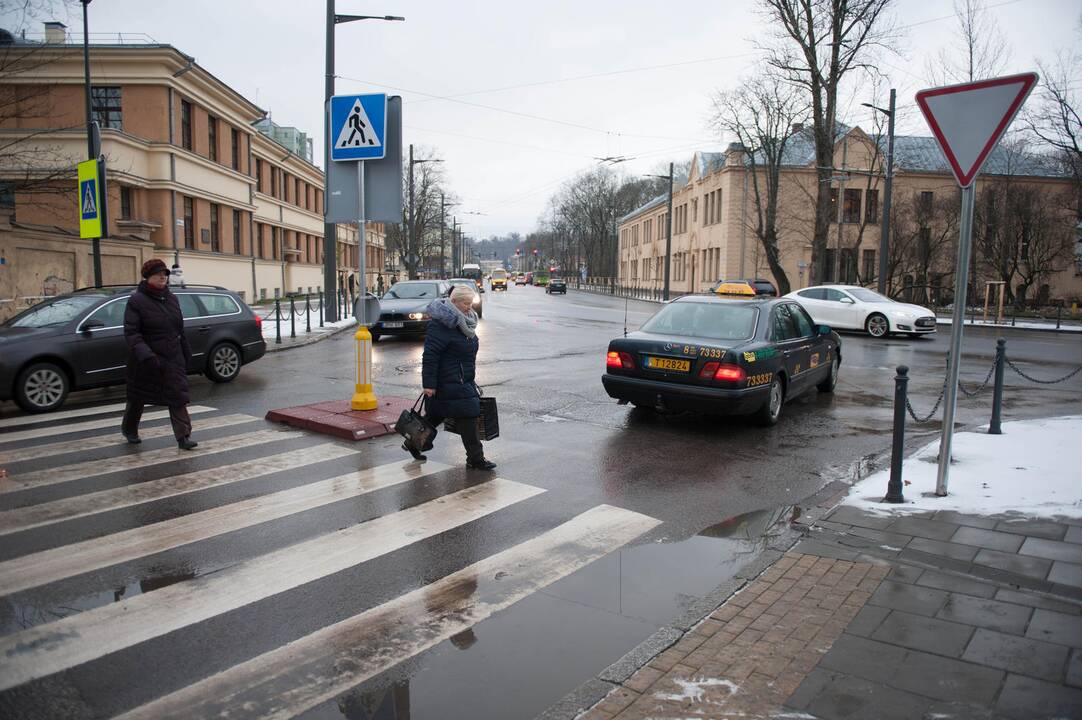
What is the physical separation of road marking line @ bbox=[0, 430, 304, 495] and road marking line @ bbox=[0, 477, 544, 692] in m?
2.80

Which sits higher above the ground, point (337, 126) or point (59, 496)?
point (337, 126)

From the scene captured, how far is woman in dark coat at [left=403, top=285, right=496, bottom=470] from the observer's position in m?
6.60

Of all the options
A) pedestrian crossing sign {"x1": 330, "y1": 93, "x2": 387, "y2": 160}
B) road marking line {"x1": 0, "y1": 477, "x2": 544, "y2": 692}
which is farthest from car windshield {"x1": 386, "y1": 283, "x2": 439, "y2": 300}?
road marking line {"x1": 0, "y1": 477, "x2": 544, "y2": 692}

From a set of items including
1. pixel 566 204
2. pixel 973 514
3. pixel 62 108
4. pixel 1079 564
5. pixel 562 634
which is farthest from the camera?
pixel 566 204

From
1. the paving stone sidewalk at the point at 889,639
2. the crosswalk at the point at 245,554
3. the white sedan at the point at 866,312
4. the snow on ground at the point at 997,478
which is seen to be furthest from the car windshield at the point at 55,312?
the white sedan at the point at 866,312

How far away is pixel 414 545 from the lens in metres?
4.92

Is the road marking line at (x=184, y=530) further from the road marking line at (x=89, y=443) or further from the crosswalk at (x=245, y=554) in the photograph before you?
the road marking line at (x=89, y=443)

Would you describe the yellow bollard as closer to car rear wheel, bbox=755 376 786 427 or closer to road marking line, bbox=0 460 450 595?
road marking line, bbox=0 460 450 595

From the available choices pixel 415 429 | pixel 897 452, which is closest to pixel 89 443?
pixel 415 429

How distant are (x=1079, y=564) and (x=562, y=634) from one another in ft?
10.9

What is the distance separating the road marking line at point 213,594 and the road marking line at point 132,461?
2.80 m

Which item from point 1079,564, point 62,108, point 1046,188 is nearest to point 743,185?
point 1046,188

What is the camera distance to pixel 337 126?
354 inches

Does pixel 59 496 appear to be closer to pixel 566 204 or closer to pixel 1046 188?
pixel 1046 188
